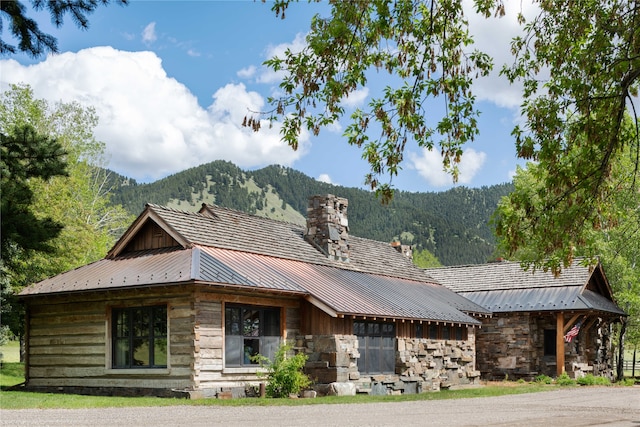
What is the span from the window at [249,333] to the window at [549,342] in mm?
17399

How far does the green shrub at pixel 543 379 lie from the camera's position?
34.0m

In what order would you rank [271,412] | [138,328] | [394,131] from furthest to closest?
[138,328] → [271,412] → [394,131]

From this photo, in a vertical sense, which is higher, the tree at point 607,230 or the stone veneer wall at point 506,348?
the tree at point 607,230

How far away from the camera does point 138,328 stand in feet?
75.3

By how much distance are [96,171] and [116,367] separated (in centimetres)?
2946

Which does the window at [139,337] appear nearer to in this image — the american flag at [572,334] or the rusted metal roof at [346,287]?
the rusted metal roof at [346,287]

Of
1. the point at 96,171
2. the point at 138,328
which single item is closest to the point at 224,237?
the point at 138,328

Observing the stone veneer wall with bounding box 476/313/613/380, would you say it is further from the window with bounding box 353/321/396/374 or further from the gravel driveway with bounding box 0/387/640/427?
the gravel driveway with bounding box 0/387/640/427

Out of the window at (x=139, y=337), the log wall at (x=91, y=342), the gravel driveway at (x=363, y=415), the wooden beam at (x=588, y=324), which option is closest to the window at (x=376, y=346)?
the gravel driveway at (x=363, y=415)

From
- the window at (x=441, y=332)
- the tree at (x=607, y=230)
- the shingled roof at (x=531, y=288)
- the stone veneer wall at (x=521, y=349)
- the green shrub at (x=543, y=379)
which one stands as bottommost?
the green shrub at (x=543, y=379)

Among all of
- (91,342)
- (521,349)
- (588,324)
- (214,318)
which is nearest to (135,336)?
(91,342)

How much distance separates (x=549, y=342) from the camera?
121 ft

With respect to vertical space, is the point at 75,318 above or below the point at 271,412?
above

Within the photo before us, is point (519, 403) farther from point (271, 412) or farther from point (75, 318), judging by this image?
point (75, 318)
